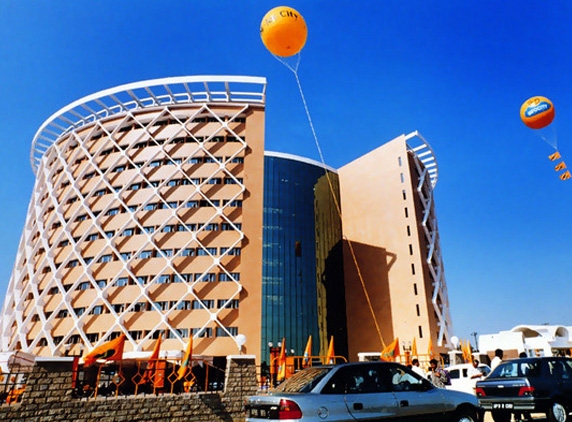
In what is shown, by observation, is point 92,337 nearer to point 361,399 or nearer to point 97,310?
point 97,310

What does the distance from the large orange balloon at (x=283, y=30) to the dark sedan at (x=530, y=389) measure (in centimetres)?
1045

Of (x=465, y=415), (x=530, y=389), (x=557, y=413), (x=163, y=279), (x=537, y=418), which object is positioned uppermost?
(x=163, y=279)

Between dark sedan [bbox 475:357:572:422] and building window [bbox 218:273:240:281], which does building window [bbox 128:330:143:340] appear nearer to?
building window [bbox 218:273:240:281]

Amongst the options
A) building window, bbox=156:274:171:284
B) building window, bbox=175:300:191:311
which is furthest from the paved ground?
building window, bbox=156:274:171:284

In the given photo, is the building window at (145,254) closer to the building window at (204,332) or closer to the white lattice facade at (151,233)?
the white lattice facade at (151,233)

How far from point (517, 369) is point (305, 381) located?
5.68 m

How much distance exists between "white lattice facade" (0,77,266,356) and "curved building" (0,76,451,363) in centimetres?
11

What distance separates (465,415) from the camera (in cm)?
663

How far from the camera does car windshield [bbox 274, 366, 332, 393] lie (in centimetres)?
566

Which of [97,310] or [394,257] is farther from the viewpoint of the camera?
[394,257]

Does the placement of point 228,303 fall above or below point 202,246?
below

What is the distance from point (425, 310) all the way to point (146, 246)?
2309cm

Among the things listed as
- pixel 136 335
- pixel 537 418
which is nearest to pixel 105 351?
pixel 537 418

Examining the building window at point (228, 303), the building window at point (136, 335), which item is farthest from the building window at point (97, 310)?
the building window at point (228, 303)
